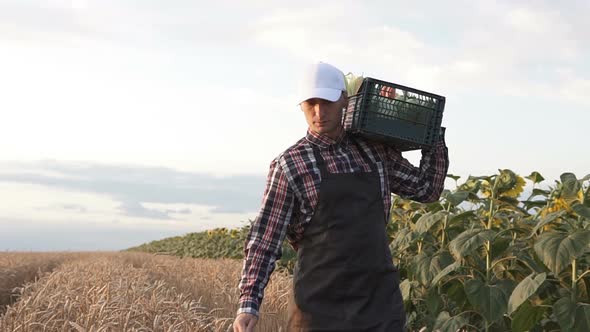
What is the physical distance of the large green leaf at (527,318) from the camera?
12.8 ft

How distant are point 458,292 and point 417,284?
1.50 ft

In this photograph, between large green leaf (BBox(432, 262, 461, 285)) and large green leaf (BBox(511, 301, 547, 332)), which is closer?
large green leaf (BBox(511, 301, 547, 332))

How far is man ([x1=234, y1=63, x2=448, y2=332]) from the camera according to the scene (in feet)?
9.77

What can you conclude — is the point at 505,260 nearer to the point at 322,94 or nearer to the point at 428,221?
the point at 428,221

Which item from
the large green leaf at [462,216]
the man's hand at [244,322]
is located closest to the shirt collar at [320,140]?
the man's hand at [244,322]

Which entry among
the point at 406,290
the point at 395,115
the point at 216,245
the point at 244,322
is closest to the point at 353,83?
the point at 395,115

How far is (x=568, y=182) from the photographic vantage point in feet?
14.4

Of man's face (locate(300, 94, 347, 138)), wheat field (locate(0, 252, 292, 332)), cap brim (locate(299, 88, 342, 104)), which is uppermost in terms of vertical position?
cap brim (locate(299, 88, 342, 104))

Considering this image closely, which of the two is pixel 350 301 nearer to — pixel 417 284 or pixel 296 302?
pixel 296 302

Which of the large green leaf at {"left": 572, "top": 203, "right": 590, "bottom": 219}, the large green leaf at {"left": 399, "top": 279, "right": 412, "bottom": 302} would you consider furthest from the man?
the large green leaf at {"left": 399, "top": 279, "right": 412, "bottom": 302}

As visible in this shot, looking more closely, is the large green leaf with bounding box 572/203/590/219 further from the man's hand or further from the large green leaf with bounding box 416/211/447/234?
the man's hand

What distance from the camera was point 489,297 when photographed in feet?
13.3

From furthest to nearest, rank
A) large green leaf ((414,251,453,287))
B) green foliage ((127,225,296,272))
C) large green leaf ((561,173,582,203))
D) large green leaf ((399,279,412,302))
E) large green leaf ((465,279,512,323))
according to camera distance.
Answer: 1. green foliage ((127,225,296,272))
2. large green leaf ((399,279,412,302))
3. large green leaf ((414,251,453,287))
4. large green leaf ((561,173,582,203))
5. large green leaf ((465,279,512,323))

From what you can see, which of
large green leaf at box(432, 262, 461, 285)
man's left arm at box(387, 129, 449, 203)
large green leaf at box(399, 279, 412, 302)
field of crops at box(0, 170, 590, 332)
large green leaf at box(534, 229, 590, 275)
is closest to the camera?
man's left arm at box(387, 129, 449, 203)
